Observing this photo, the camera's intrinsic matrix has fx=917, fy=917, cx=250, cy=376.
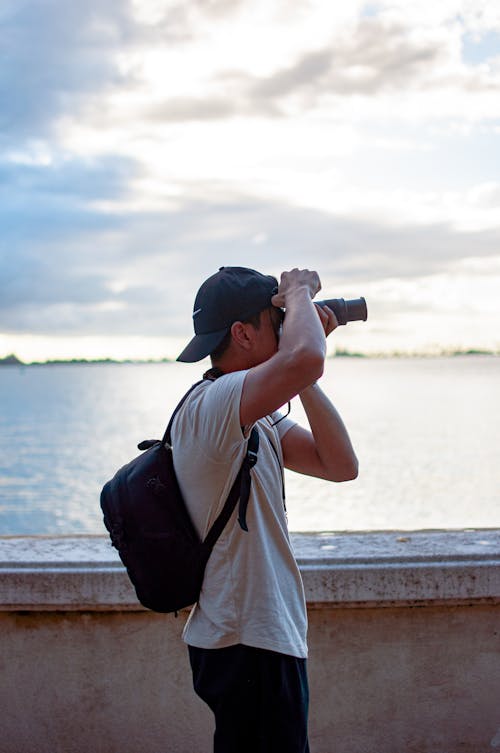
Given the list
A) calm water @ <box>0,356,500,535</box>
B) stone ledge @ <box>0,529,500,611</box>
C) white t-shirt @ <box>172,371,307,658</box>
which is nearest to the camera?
white t-shirt @ <box>172,371,307,658</box>

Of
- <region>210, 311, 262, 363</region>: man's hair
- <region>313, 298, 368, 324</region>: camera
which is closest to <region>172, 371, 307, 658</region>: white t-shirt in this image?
<region>210, 311, 262, 363</region>: man's hair

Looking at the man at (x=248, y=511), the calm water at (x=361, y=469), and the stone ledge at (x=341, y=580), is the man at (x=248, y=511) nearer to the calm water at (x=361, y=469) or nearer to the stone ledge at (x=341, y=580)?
the stone ledge at (x=341, y=580)

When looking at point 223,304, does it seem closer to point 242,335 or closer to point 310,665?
point 242,335

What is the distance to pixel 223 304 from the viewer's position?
2.29m

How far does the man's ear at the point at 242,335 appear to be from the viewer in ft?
7.51

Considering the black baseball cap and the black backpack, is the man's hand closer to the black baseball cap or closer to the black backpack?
the black baseball cap

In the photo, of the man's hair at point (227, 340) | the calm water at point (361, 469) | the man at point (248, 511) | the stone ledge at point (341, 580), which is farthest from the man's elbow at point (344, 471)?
the calm water at point (361, 469)

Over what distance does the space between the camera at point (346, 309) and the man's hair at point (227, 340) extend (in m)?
0.26

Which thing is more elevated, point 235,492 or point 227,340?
point 227,340

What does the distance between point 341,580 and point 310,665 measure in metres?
0.34

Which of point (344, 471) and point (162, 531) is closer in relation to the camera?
point (162, 531)

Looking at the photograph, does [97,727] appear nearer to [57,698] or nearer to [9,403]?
[57,698]

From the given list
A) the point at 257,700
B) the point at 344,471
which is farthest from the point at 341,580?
the point at 257,700

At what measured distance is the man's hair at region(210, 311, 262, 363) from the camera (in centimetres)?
230
